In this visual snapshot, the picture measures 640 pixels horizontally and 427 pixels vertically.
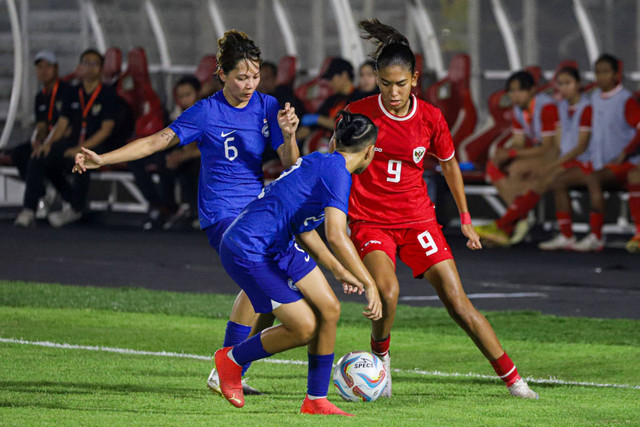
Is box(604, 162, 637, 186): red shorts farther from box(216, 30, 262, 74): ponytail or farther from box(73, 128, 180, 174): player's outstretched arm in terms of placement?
box(73, 128, 180, 174): player's outstretched arm

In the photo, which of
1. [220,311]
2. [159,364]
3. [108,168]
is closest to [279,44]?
[108,168]

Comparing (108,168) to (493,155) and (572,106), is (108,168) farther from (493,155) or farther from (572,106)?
(572,106)

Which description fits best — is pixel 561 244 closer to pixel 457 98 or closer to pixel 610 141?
pixel 610 141

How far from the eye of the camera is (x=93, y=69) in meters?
16.3

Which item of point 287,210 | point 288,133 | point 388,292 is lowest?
point 388,292

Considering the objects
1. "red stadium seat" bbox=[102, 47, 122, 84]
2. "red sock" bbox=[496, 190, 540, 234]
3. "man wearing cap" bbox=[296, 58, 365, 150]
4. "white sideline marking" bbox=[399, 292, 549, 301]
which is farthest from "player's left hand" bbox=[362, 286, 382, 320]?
"red stadium seat" bbox=[102, 47, 122, 84]

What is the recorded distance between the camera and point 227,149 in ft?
22.3

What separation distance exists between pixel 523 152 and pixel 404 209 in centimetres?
802

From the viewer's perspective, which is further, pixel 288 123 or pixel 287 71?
pixel 287 71

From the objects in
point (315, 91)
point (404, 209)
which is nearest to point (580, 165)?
point (315, 91)

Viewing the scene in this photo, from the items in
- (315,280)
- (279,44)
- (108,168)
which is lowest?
(108,168)

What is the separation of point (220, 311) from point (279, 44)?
965cm

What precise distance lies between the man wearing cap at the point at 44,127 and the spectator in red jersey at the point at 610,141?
6.88m

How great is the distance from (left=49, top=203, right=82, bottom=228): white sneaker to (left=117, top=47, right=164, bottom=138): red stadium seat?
1383 millimetres
